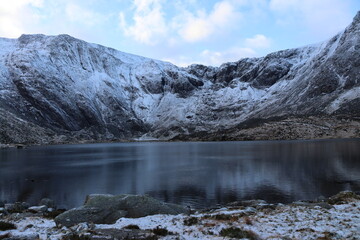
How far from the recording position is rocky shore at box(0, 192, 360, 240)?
18688 millimetres

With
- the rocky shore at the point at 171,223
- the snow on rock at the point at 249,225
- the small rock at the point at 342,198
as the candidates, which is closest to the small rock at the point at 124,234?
the rocky shore at the point at 171,223

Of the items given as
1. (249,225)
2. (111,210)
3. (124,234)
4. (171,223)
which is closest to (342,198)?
(249,225)

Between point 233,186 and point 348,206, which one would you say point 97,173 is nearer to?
point 233,186

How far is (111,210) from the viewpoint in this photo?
26312 mm

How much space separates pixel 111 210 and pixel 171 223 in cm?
625

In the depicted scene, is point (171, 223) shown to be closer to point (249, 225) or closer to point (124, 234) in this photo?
point (124, 234)

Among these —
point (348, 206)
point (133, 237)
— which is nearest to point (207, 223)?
point (133, 237)

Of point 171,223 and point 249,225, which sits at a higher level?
point 249,225

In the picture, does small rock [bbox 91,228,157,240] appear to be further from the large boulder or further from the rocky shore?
the large boulder

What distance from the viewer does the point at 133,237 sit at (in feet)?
60.6

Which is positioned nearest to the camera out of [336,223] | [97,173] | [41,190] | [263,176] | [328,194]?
[336,223]

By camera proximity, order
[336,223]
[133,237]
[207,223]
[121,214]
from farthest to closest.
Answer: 1. [121,214]
2. [207,223]
3. [336,223]
4. [133,237]

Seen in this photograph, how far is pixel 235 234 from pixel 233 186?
40.1 metres

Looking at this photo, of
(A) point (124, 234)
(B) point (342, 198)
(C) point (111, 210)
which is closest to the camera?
(A) point (124, 234)
